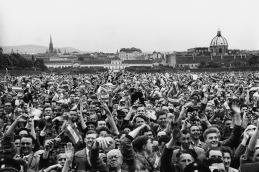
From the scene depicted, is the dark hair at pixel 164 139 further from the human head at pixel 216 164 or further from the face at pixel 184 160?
the human head at pixel 216 164

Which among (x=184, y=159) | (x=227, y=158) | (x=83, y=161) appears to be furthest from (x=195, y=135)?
(x=83, y=161)

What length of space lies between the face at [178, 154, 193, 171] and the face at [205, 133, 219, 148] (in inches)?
37.0

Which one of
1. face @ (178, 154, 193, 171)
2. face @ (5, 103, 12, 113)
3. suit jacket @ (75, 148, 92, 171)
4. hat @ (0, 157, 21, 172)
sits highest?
hat @ (0, 157, 21, 172)

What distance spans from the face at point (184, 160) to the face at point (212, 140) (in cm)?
94

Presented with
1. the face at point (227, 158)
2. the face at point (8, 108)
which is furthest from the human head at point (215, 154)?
the face at point (8, 108)

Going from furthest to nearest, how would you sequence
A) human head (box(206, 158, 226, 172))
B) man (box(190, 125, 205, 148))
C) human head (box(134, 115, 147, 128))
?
human head (box(134, 115, 147, 128)) → man (box(190, 125, 205, 148)) → human head (box(206, 158, 226, 172))

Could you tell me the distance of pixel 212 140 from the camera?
6.57m

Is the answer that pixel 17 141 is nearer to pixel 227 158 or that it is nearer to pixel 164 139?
pixel 164 139

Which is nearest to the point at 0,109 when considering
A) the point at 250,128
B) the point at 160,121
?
the point at 160,121

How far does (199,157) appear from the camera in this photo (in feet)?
20.0

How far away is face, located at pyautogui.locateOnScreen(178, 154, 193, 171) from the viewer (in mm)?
5636

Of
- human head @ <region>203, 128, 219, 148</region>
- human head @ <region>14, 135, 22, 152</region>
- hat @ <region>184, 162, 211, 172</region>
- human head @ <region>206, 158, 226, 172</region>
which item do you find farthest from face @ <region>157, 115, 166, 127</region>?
hat @ <region>184, 162, 211, 172</region>

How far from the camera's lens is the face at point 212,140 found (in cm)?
654

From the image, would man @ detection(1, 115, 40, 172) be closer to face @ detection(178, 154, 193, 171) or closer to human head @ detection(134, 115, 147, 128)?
human head @ detection(134, 115, 147, 128)
